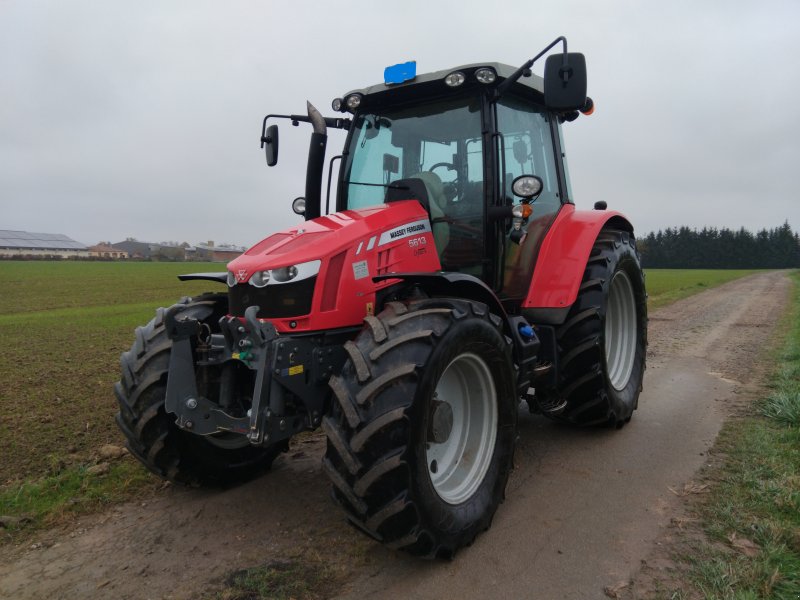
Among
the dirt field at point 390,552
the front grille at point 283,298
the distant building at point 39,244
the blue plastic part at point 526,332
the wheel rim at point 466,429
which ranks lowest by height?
the dirt field at point 390,552

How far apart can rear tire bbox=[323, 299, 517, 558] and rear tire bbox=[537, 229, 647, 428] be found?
1.19m

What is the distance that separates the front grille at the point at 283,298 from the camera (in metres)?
2.96

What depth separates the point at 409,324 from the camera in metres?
2.77

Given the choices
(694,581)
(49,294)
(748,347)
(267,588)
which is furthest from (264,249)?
(49,294)

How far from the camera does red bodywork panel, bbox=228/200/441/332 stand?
2.99 meters

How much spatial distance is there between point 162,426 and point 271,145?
2.04 meters

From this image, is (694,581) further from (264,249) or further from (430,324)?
(264,249)

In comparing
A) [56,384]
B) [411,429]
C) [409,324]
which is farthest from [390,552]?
[56,384]

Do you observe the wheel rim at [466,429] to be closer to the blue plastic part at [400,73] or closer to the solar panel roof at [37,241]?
the blue plastic part at [400,73]

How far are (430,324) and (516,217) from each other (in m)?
1.24

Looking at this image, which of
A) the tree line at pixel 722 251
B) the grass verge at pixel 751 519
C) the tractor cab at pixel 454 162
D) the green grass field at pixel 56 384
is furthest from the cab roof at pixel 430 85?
the tree line at pixel 722 251

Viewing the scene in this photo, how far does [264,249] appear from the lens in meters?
3.31

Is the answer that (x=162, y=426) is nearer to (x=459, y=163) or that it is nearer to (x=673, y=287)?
(x=459, y=163)

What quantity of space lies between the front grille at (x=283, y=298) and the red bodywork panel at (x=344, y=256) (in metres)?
0.03
